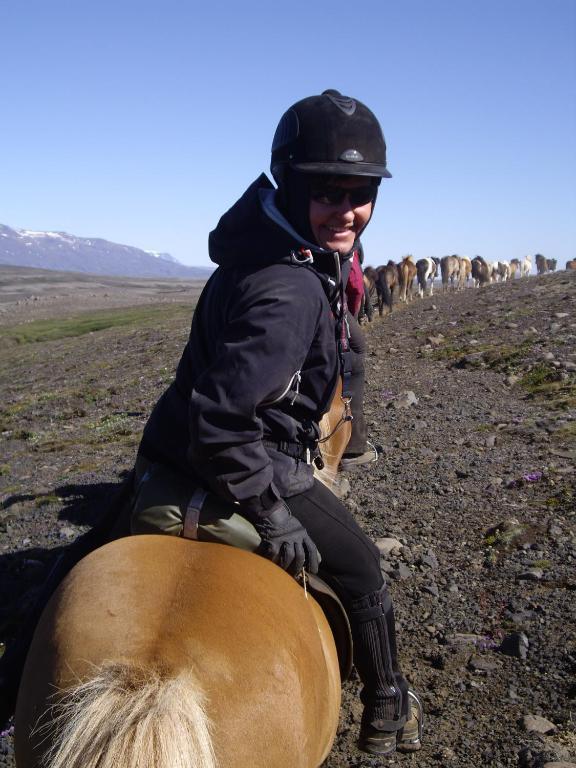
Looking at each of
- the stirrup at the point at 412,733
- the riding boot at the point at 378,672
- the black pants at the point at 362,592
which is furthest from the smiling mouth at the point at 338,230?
Answer: the stirrup at the point at 412,733

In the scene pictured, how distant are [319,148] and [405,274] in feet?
103

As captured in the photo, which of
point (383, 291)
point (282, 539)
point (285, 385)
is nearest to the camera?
point (285, 385)

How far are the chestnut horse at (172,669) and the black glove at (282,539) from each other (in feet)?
0.32

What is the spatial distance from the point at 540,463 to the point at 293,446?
5.31 meters

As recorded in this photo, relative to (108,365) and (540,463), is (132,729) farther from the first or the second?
(108,365)

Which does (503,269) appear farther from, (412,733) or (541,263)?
(412,733)

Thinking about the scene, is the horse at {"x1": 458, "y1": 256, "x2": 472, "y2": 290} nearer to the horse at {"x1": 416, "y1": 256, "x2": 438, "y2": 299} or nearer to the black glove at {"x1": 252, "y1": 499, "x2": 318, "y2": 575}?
the horse at {"x1": 416, "y1": 256, "x2": 438, "y2": 299}

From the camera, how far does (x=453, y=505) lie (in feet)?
22.9

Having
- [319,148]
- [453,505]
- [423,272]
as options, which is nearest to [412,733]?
[319,148]

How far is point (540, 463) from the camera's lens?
768cm

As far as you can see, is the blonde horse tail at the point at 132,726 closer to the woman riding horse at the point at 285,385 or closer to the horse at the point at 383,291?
the woman riding horse at the point at 285,385

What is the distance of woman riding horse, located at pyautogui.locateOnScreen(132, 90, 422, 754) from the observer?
2.66 m

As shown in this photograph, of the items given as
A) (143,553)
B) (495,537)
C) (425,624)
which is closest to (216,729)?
(143,553)

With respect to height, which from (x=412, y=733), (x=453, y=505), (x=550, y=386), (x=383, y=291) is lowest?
(x=412, y=733)
